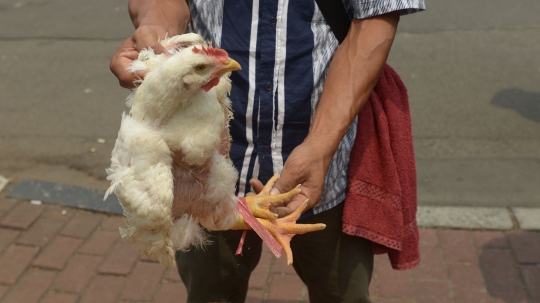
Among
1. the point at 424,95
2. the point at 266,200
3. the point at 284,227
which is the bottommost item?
the point at 424,95

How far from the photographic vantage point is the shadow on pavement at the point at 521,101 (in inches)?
199

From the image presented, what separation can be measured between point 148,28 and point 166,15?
0.52ft

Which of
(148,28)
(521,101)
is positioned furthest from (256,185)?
(521,101)

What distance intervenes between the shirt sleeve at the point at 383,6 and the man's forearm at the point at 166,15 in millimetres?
597

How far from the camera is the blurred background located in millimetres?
4391

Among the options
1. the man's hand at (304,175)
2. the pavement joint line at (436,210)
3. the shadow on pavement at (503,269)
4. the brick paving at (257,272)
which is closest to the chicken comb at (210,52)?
the man's hand at (304,175)

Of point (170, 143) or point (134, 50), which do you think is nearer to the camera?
point (170, 143)

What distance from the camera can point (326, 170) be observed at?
6.24 ft

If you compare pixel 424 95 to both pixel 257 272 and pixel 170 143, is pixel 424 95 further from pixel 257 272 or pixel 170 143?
pixel 170 143

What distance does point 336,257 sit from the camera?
A: 216cm

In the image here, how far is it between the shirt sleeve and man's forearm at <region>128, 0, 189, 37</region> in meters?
0.60

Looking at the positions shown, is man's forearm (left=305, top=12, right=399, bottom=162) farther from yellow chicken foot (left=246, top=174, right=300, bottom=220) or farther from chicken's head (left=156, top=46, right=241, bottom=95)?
chicken's head (left=156, top=46, right=241, bottom=95)

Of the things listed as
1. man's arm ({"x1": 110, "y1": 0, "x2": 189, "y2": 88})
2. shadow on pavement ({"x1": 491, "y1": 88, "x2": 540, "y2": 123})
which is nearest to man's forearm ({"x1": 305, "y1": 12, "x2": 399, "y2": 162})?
man's arm ({"x1": 110, "y1": 0, "x2": 189, "y2": 88})

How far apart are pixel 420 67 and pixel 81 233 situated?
380 centimetres
